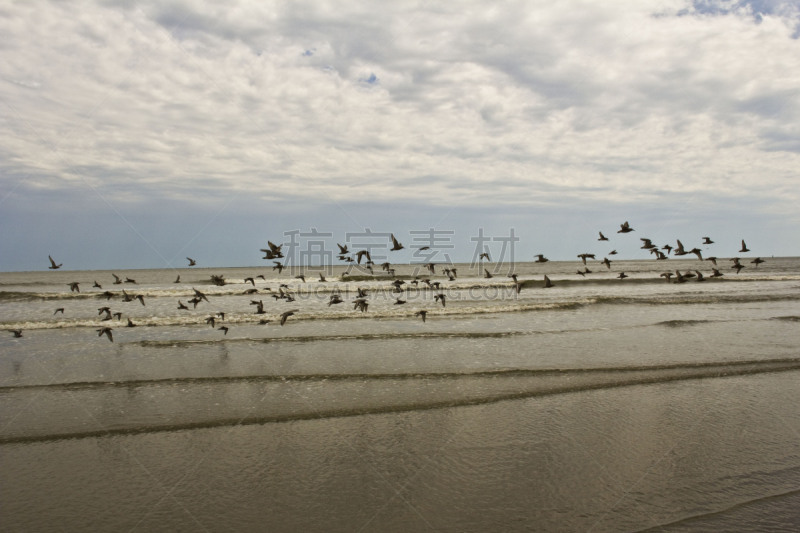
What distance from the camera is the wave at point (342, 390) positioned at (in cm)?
1149

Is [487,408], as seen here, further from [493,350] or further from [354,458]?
[493,350]

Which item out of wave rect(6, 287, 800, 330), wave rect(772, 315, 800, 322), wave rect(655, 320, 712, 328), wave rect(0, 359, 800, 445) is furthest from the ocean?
wave rect(6, 287, 800, 330)

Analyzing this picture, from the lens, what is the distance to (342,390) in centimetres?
1393

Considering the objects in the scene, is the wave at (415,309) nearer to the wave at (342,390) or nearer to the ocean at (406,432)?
the ocean at (406,432)

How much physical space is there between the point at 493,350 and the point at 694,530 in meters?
11.9

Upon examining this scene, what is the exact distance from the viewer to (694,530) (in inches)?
270

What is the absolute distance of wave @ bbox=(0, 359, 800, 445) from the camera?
1149cm

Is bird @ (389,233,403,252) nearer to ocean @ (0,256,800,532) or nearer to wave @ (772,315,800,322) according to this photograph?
ocean @ (0,256,800,532)

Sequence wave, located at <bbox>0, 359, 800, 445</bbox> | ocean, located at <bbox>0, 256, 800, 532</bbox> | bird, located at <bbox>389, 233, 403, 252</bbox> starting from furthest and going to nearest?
bird, located at <bbox>389, 233, 403, 252</bbox>
wave, located at <bbox>0, 359, 800, 445</bbox>
ocean, located at <bbox>0, 256, 800, 532</bbox>

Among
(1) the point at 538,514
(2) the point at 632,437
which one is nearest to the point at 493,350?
(2) the point at 632,437

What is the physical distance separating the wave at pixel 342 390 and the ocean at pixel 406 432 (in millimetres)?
73

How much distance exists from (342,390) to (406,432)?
12.0ft

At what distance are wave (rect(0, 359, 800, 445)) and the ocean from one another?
0.24 ft

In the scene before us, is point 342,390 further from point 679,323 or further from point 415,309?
point 679,323
